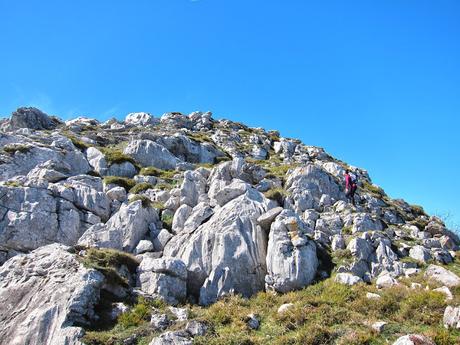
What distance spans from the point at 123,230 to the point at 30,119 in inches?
1773

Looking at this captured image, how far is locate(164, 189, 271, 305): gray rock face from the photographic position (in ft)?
76.1

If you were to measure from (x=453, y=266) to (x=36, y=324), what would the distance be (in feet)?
82.8

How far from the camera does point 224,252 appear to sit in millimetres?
24391

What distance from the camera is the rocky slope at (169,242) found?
62.5 ft

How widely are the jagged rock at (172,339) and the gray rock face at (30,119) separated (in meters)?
54.7

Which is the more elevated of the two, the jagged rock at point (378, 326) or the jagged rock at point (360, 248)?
the jagged rock at point (360, 248)

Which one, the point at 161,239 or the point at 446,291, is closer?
the point at 446,291

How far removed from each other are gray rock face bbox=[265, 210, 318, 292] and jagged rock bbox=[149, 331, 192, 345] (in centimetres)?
763

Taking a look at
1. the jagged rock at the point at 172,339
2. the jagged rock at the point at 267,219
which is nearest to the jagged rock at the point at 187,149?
the jagged rock at the point at 267,219

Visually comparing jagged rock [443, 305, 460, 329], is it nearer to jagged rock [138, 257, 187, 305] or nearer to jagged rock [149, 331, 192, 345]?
jagged rock [149, 331, 192, 345]

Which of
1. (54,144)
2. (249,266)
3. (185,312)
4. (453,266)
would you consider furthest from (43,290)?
(54,144)

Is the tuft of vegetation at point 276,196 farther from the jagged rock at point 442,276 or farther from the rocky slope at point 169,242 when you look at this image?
the jagged rock at point 442,276

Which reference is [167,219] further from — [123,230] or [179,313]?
[179,313]

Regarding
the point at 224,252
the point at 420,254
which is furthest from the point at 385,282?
the point at 224,252
